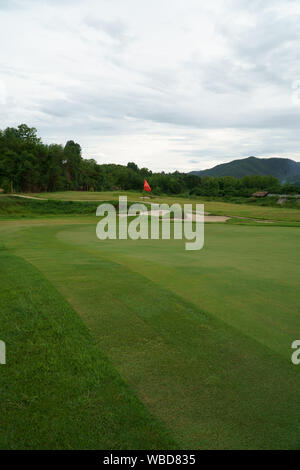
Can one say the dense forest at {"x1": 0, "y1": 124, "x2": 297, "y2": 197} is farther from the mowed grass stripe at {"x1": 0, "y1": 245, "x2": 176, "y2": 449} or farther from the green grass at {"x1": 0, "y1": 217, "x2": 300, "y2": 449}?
the mowed grass stripe at {"x1": 0, "y1": 245, "x2": 176, "y2": 449}

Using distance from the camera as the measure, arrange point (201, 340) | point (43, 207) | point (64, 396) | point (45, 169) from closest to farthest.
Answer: point (64, 396) < point (201, 340) < point (43, 207) < point (45, 169)

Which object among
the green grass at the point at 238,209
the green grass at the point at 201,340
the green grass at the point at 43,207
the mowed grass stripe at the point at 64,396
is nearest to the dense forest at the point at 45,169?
the green grass at the point at 238,209

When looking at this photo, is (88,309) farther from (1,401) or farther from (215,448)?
(215,448)

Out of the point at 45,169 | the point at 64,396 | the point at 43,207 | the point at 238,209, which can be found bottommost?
the point at 64,396

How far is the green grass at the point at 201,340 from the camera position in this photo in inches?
102

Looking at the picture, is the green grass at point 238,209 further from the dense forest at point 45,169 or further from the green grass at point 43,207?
the dense forest at point 45,169

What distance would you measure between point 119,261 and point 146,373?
5772 millimetres

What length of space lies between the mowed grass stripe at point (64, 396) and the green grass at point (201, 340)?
67 millimetres

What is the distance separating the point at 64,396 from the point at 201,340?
1.83 m

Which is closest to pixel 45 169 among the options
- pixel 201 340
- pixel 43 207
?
pixel 43 207

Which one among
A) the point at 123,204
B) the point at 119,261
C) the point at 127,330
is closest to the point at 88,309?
the point at 127,330

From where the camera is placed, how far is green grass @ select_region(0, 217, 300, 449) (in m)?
2.60

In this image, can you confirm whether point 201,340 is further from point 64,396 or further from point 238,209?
point 238,209

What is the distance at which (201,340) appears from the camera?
3975 mm
